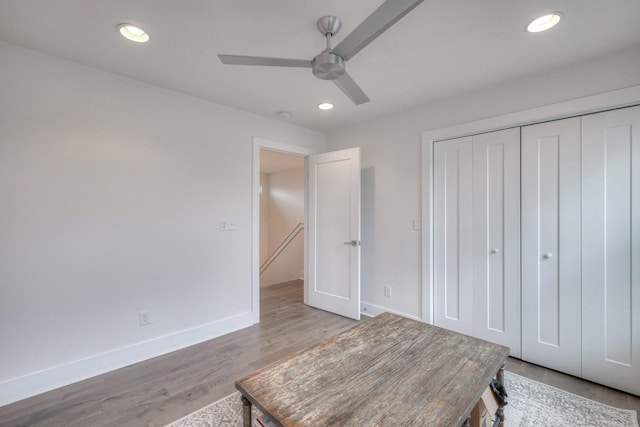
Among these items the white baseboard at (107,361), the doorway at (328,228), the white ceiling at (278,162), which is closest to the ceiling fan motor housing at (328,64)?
the doorway at (328,228)

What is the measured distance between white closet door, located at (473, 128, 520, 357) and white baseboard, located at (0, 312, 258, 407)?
99.2 inches

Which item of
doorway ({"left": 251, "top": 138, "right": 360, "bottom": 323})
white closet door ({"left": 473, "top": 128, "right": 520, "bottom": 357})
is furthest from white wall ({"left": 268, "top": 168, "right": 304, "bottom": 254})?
white closet door ({"left": 473, "top": 128, "right": 520, "bottom": 357})

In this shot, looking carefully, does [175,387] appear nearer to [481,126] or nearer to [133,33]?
[133,33]

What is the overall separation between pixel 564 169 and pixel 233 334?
132 inches

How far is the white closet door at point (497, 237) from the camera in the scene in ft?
7.97

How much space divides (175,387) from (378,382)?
164cm

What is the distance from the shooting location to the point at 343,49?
53.6 inches

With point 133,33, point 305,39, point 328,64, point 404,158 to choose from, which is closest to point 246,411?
point 328,64

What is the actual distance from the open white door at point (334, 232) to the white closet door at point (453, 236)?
2.88 ft

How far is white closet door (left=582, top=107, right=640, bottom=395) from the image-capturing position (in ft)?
6.36

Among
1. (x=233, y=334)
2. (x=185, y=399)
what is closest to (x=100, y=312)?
(x=185, y=399)

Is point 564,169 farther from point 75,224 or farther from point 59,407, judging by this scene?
point 59,407

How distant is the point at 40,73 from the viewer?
2.01 m

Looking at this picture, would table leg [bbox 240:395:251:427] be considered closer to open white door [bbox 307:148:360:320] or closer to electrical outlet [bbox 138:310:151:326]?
electrical outlet [bbox 138:310:151:326]
